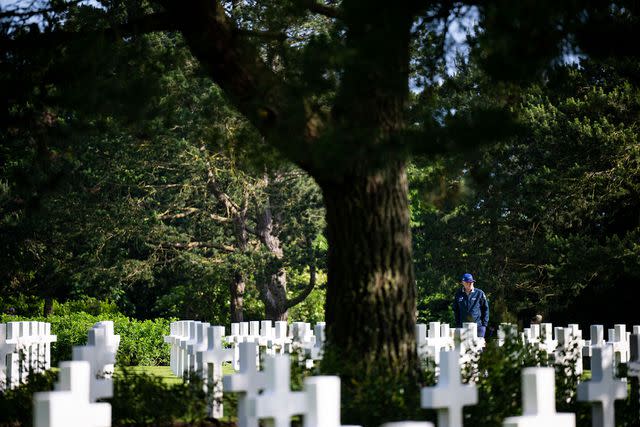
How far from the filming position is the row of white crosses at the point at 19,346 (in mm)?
12231

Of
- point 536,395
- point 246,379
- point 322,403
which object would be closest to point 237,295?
point 246,379

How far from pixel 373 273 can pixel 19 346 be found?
7646mm

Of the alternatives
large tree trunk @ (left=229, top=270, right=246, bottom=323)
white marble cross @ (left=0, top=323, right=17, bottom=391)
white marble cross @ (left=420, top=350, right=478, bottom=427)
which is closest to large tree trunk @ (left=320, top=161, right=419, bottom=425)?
white marble cross @ (left=420, top=350, right=478, bottom=427)

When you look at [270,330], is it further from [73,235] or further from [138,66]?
[73,235]

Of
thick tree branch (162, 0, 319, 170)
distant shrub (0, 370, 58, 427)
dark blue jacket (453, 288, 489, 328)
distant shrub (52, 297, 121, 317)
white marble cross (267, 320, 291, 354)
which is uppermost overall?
thick tree branch (162, 0, 319, 170)

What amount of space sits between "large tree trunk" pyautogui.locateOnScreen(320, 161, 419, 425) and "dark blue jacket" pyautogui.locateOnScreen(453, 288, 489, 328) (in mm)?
6680

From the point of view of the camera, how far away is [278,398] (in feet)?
16.1

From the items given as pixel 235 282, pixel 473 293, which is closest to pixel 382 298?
pixel 473 293

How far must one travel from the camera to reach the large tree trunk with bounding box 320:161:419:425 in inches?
296

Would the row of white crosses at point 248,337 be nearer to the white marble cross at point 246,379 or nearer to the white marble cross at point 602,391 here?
the white marble cross at point 246,379

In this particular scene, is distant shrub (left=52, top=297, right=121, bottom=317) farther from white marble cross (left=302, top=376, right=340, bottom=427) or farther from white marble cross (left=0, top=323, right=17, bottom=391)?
white marble cross (left=302, top=376, right=340, bottom=427)

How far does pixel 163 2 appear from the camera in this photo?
8.35 metres

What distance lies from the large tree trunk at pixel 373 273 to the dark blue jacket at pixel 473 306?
6680mm

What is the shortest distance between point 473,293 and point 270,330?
3.63 metres
